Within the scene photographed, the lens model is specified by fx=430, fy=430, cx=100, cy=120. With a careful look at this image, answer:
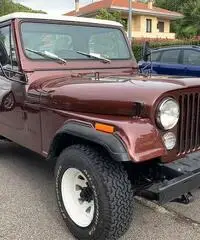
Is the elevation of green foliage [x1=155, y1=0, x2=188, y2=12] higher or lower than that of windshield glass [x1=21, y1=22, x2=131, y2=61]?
higher

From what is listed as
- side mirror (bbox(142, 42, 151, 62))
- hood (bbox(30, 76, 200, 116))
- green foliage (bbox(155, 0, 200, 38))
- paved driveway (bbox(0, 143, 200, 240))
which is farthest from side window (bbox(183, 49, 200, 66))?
green foliage (bbox(155, 0, 200, 38))

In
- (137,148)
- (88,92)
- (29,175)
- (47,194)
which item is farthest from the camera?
(29,175)

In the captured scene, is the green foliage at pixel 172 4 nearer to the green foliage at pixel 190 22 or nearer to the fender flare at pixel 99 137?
the green foliage at pixel 190 22

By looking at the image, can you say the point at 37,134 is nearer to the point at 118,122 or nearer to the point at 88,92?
the point at 88,92

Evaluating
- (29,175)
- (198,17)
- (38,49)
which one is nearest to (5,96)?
(38,49)

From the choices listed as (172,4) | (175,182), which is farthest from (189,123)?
(172,4)

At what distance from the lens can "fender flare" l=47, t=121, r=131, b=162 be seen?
9.50ft

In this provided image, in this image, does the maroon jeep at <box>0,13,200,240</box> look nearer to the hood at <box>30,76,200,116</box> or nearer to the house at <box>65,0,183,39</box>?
the hood at <box>30,76,200,116</box>

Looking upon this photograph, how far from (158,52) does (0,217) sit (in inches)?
316

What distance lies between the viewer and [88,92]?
3459mm

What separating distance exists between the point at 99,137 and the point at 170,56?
26.5ft

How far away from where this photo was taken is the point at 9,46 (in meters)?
4.59

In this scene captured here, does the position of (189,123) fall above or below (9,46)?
below

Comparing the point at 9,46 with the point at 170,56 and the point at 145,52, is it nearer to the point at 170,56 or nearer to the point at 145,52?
the point at 145,52
